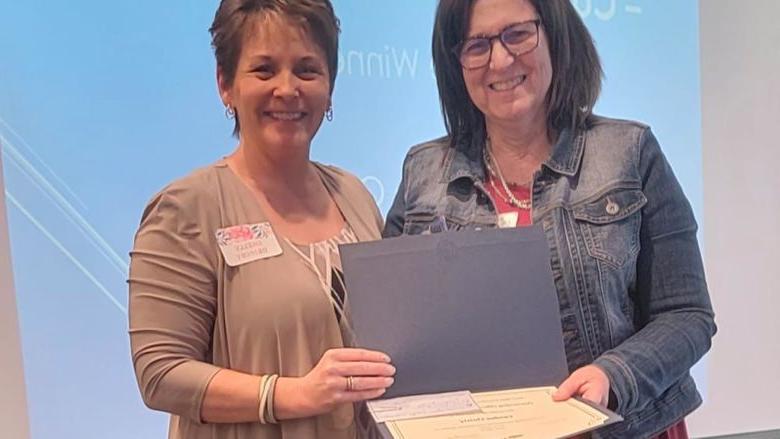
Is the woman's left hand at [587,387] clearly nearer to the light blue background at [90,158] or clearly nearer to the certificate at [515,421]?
the certificate at [515,421]

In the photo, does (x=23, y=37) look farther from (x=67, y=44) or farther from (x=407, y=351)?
(x=407, y=351)

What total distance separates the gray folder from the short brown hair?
0.38 meters

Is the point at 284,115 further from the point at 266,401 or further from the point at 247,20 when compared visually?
the point at 266,401

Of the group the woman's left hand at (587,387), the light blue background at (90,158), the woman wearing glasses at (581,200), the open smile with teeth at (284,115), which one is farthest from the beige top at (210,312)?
the light blue background at (90,158)

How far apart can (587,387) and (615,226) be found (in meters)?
0.24

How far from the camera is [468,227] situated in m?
1.10

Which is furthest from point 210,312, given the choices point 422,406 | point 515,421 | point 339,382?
point 515,421

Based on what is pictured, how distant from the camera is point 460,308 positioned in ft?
3.16

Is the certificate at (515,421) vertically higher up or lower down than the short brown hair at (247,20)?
lower down

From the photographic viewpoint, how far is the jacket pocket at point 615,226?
101 cm

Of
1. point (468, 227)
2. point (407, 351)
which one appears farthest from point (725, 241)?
point (407, 351)

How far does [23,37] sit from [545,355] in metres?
1.51

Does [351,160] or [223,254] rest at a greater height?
[351,160]

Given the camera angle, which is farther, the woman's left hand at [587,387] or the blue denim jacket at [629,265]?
the blue denim jacket at [629,265]
